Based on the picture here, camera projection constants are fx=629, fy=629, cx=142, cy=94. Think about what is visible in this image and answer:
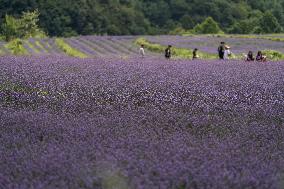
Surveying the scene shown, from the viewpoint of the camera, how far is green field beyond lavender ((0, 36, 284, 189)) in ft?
11.9

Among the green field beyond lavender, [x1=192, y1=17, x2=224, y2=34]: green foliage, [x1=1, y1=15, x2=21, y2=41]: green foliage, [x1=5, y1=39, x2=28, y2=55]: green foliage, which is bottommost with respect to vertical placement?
[x1=192, y1=17, x2=224, y2=34]: green foliage

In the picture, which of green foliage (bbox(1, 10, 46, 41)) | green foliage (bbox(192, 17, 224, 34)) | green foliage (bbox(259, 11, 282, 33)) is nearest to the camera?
green foliage (bbox(1, 10, 46, 41))

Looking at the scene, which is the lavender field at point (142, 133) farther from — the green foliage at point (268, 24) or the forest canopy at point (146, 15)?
the forest canopy at point (146, 15)

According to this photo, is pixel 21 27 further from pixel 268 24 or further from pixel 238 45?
pixel 238 45

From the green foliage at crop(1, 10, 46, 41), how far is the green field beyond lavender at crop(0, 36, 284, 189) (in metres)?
36.5

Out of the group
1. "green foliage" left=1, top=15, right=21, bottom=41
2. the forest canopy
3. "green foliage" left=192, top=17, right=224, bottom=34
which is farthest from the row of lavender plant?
"green foliage" left=192, top=17, right=224, bottom=34

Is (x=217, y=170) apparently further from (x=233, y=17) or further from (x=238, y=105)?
(x=233, y=17)

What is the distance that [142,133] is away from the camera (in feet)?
16.3

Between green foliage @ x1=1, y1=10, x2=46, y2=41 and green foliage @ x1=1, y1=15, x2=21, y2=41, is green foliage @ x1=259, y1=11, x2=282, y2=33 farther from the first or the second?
green foliage @ x1=1, y1=15, x2=21, y2=41

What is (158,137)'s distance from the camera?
4.95 meters

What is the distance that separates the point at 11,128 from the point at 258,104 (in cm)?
261

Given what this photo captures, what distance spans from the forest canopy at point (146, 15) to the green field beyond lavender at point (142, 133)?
45.5 metres

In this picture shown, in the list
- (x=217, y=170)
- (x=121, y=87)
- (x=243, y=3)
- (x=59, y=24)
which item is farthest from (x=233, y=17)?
(x=217, y=170)

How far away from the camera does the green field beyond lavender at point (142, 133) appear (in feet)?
11.9
